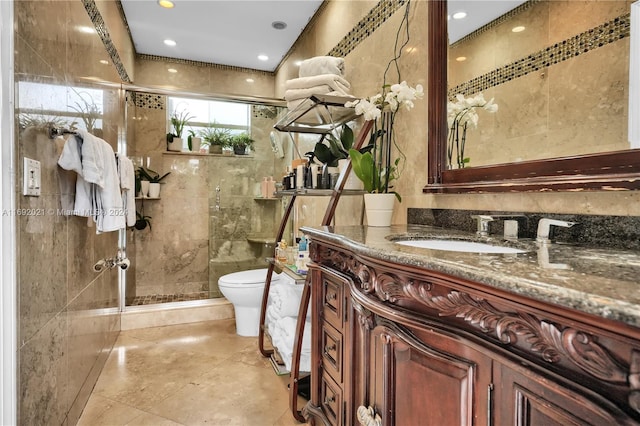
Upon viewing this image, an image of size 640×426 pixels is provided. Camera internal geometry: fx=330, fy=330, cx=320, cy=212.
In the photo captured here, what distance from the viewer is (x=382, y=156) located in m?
1.77

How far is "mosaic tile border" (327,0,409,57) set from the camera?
178 cm

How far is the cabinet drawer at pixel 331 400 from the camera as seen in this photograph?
115cm

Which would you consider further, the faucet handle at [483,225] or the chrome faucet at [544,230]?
the faucet handle at [483,225]

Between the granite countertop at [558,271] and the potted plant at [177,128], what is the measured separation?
10.4ft

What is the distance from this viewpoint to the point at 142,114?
11.4 ft

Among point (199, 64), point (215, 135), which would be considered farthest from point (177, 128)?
point (199, 64)

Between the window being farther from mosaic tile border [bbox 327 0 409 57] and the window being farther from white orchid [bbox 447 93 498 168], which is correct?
white orchid [bbox 447 93 498 168]

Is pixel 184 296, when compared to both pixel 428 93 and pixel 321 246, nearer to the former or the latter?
pixel 321 246

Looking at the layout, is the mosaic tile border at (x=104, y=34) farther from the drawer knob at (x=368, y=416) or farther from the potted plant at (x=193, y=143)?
the drawer knob at (x=368, y=416)

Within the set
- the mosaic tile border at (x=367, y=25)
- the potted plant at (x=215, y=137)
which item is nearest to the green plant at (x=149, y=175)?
the potted plant at (x=215, y=137)

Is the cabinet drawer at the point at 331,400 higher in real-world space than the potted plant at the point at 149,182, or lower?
lower

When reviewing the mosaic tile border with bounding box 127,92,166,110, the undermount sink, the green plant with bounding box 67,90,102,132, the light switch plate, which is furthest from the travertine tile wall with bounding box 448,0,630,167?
the mosaic tile border with bounding box 127,92,166,110

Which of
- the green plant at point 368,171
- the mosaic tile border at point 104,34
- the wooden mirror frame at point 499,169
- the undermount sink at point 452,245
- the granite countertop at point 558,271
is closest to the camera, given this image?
the granite countertop at point 558,271

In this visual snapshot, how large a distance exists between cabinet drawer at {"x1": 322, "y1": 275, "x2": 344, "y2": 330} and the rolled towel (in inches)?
51.7
